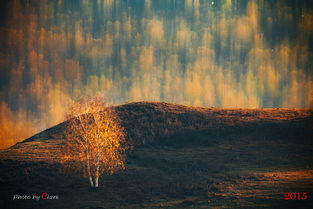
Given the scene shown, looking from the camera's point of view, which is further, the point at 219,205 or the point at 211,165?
the point at 211,165

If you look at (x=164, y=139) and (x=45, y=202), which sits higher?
(x=164, y=139)

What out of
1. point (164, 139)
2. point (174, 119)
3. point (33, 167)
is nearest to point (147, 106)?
point (174, 119)

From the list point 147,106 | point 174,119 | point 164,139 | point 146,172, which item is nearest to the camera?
point 146,172

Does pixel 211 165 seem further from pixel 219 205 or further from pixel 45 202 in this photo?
pixel 45 202

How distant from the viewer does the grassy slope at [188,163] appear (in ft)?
191

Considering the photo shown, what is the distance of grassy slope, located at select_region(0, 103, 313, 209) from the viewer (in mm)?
58125

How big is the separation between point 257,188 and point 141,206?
57.2 ft

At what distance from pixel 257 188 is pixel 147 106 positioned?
180ft

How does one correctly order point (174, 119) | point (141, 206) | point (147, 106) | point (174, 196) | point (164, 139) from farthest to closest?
point (147, 106) < point (174, 119) < point (164, 139) < point (174, 196) < point (141, 206)

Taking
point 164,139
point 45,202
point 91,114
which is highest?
point 91,114

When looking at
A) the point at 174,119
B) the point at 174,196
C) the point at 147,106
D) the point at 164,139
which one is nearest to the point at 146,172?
the point at 174,196

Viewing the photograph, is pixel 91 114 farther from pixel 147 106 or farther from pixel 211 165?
pixel 147 106

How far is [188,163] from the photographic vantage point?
7706 centimetres

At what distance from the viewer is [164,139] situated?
92.2 metres
